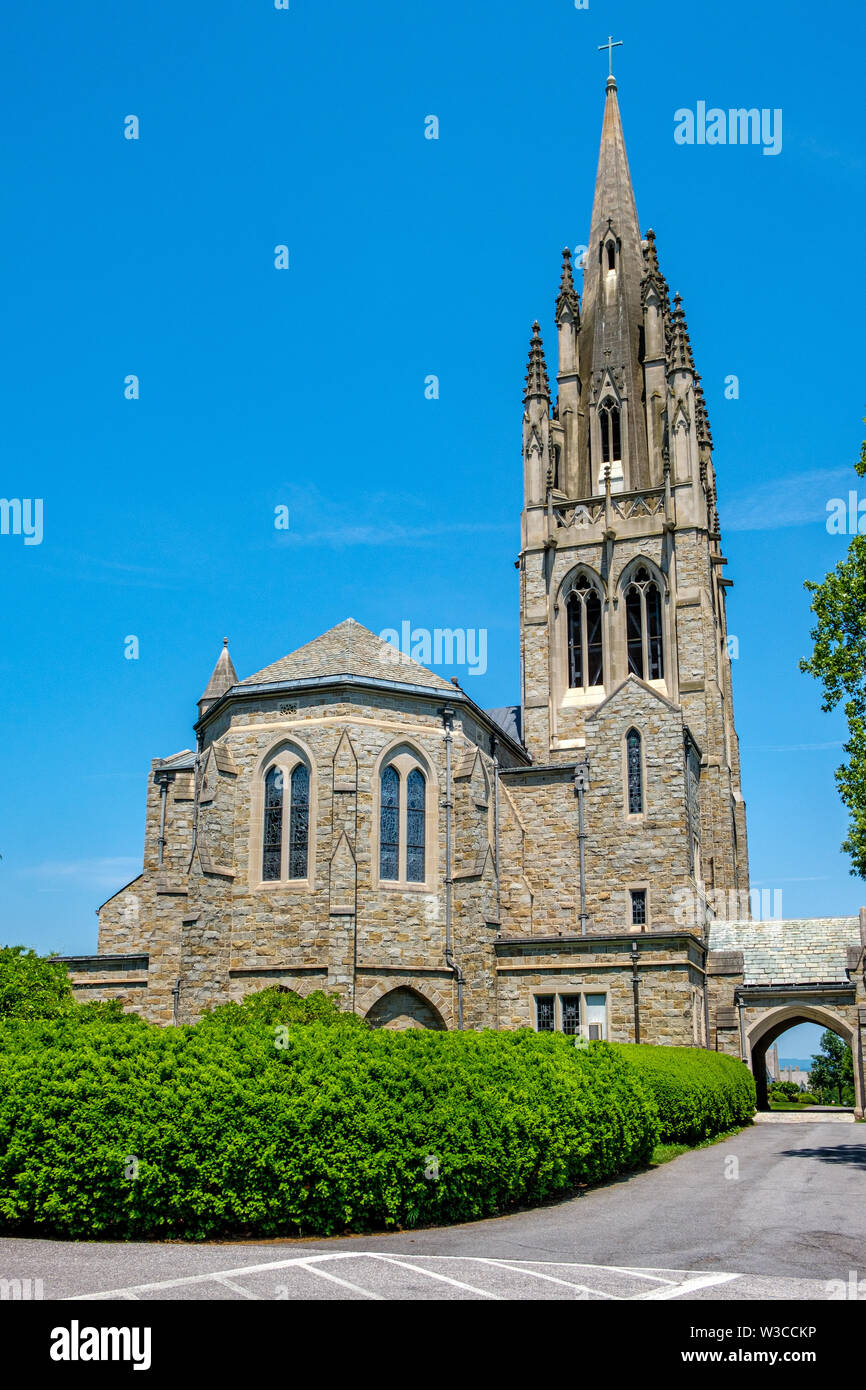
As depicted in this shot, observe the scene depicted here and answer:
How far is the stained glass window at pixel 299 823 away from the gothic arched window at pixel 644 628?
21.0 metres

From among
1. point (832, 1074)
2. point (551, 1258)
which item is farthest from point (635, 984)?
point (832, 1074)

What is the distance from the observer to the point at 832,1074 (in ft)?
238

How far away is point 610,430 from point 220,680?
21.6m

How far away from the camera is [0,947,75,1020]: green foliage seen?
74.7 ft

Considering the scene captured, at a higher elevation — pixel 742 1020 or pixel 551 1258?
pixel 742 1020

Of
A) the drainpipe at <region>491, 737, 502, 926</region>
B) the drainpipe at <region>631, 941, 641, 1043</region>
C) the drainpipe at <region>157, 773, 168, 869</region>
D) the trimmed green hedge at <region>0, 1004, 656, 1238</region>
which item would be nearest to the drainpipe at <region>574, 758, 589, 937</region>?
the drainpipe at <region>491, 737, 502, 926</region>

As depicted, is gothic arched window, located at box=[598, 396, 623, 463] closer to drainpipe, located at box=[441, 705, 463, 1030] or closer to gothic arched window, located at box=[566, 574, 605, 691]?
gothic arched window, located at box=[566, 574, 605, 691]

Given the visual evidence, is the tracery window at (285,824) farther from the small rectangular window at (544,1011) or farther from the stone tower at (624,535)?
the stone tower at (624,535)

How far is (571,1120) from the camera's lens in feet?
49.4

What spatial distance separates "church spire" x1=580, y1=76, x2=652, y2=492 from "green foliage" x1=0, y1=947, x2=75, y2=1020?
35.0 metres

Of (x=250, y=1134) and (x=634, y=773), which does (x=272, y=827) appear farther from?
(x=250, y=1134)

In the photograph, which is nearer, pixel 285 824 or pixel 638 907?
pixel 285 824

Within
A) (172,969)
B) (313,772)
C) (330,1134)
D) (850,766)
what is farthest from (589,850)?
(330,1134)
